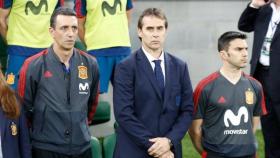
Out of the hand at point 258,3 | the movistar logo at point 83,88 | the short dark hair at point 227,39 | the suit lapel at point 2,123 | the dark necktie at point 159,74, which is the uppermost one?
the hand at point 258,3

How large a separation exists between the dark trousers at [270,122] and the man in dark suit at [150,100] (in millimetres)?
1591

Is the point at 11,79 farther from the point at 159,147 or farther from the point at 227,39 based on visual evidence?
the point at 227,39

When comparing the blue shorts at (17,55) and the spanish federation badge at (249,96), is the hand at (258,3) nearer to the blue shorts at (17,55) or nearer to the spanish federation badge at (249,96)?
the spanish federation badge at (249,96)

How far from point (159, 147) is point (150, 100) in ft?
1.24

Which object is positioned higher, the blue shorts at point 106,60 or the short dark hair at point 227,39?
the short dark hair at point 227,39

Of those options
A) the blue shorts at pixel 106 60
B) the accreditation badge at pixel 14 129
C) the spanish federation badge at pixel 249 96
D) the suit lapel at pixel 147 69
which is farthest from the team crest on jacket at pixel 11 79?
the spanish federation badge at pixel 249 96

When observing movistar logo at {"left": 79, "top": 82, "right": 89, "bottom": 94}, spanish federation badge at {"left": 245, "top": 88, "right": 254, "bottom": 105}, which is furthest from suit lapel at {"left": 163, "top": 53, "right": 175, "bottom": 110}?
spanish federation badge at {"left": 245, "top": 88, "right": 254, "bottom": 105}

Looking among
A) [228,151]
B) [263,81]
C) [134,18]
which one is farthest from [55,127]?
[134,18]

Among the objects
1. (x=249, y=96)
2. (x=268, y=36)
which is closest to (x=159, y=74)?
(x=249, y=96)

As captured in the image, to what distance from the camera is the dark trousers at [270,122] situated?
7.23m

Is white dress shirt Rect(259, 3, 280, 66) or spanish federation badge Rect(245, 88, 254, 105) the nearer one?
spanish federation badge Rect(245, 88, 254, 105)

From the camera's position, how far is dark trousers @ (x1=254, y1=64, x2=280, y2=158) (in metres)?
7.23

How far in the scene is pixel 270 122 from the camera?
7320 mm

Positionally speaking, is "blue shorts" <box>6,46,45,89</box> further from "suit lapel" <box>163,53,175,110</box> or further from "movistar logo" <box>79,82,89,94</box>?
"suit lapel" <box>163,53,175,110</box>
